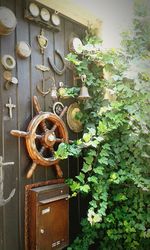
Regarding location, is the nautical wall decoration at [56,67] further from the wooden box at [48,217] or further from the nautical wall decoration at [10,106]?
the wooden box at [48,217]

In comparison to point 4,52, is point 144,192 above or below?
below

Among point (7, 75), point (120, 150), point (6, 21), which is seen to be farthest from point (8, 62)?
point (120, 150)

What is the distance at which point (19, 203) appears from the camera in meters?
1.73

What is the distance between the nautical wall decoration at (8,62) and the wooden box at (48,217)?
809 millimetres

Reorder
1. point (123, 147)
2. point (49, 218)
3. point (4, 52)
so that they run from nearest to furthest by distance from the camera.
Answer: point (4, 52) < point (49, 218) < point (123, 147)

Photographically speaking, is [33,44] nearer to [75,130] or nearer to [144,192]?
[75,130]

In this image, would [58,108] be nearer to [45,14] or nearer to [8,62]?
[8,62]

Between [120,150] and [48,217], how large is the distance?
0.69 m

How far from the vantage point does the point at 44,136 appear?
71.1 inches

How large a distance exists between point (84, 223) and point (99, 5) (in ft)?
5.32

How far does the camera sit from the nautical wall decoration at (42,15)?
180 cm

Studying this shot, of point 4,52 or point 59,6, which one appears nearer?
point 4,52

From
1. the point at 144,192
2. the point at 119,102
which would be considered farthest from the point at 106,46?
the point at 144,192

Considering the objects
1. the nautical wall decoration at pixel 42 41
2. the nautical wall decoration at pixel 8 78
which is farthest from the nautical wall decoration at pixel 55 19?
the nautical wall decoration at pixel 8 78
